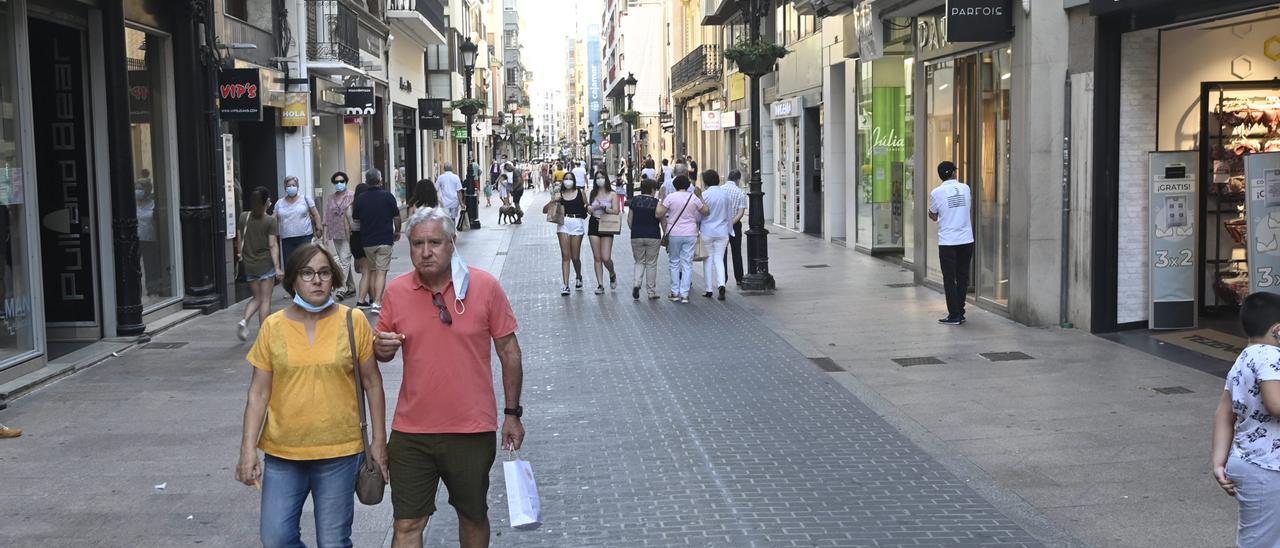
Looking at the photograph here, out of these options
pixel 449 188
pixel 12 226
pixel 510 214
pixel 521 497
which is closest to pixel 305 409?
pixel 521 497

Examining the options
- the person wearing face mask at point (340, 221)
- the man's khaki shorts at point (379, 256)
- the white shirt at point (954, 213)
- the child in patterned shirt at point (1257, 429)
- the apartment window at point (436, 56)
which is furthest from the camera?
the apartment window at point (436, 56)

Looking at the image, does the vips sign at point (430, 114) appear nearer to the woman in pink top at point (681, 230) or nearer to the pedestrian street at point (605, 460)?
the woman in pink top at point (681, 230)

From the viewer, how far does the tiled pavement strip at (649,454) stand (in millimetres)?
6391

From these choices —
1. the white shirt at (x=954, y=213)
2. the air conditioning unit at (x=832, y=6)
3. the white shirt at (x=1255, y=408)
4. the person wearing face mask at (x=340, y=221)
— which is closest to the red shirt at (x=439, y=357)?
the white shirt at (x=1255, y=408)

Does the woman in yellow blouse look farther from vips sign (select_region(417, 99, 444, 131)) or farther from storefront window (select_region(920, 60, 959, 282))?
vips sign (select_region(417, 99, 444, 131))

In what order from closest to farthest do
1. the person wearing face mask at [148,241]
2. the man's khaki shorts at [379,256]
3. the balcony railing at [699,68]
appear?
the person wearing face mask at [148,241] → the man's khaki shorts at [379,256] → the balcony railing at [699,68]

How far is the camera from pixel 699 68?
134 ft

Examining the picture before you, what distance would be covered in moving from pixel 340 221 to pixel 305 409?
12.0 m

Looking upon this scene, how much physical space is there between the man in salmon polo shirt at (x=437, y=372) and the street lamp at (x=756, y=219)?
11950mm

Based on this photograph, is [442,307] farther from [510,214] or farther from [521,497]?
[510,214]

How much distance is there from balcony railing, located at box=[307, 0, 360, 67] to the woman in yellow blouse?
64.7 feet

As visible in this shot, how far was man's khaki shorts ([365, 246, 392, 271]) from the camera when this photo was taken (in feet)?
48.9

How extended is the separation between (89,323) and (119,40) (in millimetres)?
2792

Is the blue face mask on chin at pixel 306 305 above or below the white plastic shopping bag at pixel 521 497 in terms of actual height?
above
